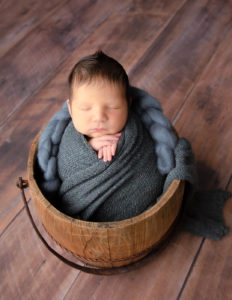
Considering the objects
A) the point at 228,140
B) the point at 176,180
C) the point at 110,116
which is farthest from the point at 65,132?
the point at 228,140

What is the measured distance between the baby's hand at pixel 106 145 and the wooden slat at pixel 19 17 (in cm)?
104

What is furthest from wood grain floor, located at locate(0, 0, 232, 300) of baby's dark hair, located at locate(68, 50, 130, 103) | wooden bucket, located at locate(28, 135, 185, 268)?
baby's dark hair, located at locate(68, 50, 130, 103)

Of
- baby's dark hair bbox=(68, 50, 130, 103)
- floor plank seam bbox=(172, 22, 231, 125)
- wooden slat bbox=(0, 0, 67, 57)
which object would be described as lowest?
floor plank seam bbox=(172, 22, 231, 125)

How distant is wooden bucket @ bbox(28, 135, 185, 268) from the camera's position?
729 millimetres

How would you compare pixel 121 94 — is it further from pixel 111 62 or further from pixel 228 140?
pixel 228 140

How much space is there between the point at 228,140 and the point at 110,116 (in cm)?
60

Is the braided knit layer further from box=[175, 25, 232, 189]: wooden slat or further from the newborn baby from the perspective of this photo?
box=[175, 25, 232, 189]: wooden slat

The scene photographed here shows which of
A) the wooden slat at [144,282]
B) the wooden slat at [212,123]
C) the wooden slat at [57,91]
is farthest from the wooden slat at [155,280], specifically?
the wooden slat at [57,91]

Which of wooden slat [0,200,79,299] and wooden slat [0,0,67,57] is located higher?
wooden slat [0,0,67,57]

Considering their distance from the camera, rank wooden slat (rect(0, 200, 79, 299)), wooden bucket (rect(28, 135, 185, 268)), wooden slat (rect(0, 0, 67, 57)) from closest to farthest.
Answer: wooden bucket (rect(28, 135, 185, 268)), wooden slat (rect(0, 200, 79, 299)), wooden slat (rect(0, 0, 67, 57))

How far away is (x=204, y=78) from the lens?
1.47 metres

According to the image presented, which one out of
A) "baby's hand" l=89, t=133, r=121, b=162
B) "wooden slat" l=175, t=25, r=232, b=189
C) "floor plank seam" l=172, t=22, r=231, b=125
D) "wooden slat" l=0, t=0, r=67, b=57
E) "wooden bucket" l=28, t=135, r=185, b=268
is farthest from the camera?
"wooden slat" l=0, t=0, r=67, b=57

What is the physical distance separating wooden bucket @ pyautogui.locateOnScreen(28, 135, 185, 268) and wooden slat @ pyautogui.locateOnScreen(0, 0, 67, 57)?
112 centimetres

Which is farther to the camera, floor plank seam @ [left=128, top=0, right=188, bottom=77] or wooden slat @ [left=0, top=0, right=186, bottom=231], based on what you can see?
floor plank seam @ [left=128, top=0, right=188, bottom=77]
